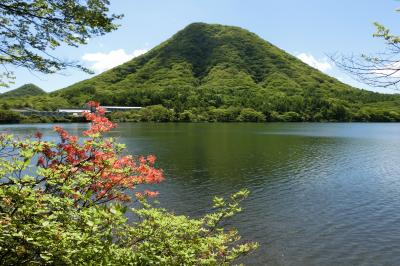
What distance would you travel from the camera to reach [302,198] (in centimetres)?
4275

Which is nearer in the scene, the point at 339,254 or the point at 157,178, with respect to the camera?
the point at 157,178

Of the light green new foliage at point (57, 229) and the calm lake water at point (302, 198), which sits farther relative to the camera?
the calm lake water at point (302, 198)

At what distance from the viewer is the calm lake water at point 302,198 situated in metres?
27.7

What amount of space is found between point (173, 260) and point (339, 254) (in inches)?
783

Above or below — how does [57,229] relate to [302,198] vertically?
above

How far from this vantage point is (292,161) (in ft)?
230

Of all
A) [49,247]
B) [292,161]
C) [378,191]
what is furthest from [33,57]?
[292,161]

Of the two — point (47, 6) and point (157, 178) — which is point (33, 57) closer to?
point (47, 6)

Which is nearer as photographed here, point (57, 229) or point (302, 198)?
point (57, 229)

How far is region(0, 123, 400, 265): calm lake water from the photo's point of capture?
2767 cm

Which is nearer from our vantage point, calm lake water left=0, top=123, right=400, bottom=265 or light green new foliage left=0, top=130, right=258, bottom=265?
light green new foliage left=0, top=130, right=258, bottom=265

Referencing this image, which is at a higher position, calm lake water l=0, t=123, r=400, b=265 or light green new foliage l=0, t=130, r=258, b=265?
light green new foliage l=0, t=130, r=258, b=265

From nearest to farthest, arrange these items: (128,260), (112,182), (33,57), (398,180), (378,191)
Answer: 1. (128,260)
2. (33,57)
3. (112,182)
4. (378,191)
5. (398,180)

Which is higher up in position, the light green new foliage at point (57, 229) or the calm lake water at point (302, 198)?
the light green new foliage at point (57, 229)
